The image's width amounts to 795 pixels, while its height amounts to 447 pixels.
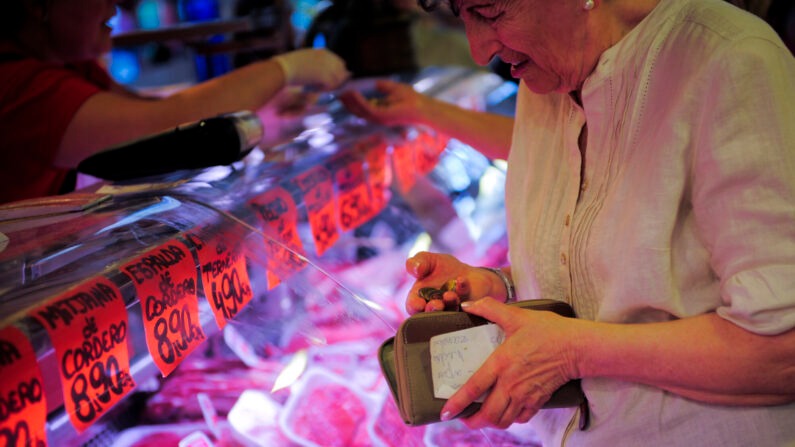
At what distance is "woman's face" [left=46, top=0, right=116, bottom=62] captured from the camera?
1785mm

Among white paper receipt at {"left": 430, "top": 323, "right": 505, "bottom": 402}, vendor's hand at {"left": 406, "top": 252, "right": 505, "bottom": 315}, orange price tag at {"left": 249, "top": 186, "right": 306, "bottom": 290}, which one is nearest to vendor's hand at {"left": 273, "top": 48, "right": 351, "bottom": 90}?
orange price tag at {"left": 249, "top": 186, "right": 306, "bottom": 290}

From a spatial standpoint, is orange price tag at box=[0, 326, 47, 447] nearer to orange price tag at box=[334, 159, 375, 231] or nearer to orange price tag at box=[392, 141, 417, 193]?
orange price tag at box=[334, 159, 375, 231]

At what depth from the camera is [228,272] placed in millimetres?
1155

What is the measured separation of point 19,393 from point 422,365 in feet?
1.77

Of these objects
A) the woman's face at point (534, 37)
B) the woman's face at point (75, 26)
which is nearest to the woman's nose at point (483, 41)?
the woman's face at point (534, 37)

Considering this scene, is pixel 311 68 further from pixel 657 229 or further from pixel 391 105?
pixel 657 229

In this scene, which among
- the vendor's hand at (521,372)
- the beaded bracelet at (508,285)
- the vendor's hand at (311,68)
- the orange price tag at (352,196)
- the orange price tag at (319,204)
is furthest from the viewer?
the vendor's hand at (311,68)

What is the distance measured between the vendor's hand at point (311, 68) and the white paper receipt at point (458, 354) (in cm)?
119

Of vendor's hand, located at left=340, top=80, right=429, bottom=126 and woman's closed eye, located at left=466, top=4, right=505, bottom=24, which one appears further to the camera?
vendor's hand, located at left=340, top=80, right=429, bottom=126

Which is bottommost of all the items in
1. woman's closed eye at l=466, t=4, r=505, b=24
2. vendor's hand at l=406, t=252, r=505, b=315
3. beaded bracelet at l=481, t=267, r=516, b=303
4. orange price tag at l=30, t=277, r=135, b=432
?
beaded bracelet at l=481, t=267, r=516, b=303

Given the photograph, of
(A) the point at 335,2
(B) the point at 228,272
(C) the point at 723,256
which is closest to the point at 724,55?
(C) the point at 723,256

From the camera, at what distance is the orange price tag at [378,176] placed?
1.91m

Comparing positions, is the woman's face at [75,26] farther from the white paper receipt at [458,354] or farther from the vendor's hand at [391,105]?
the white paper receipt at [458,354]

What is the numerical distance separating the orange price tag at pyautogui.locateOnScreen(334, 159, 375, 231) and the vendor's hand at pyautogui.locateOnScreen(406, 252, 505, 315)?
0.43 meters
